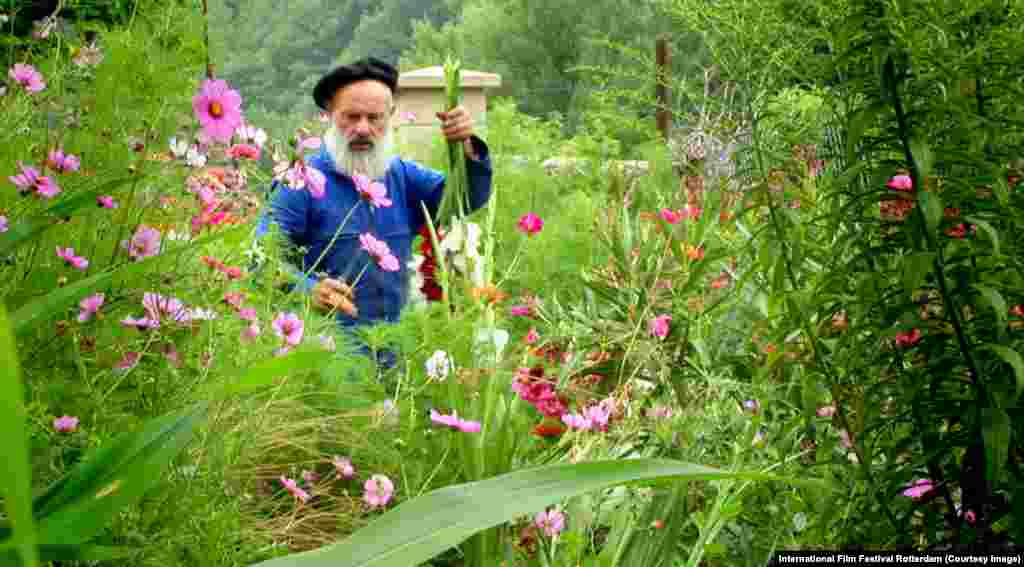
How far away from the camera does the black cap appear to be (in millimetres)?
4344

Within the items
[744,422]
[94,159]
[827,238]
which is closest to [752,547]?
[744,422]

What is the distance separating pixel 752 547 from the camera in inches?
78.3

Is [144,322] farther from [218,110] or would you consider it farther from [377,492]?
[377,492]

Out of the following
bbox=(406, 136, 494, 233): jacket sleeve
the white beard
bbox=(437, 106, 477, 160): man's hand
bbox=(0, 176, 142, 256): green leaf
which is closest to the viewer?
bbox=(0, 176, 142, 256): green leaf

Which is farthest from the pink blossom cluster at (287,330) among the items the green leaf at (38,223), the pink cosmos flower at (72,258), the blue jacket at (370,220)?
the blue jacket at (370,220)

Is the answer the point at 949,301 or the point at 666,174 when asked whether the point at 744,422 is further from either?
the point at 666,174

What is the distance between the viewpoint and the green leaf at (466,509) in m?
0.77

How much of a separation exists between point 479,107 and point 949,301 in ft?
28.3

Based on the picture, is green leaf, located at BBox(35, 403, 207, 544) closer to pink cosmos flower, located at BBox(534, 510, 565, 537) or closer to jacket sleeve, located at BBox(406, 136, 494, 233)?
pink cosmos flower, located at BBox(534, 510, 565, 537)

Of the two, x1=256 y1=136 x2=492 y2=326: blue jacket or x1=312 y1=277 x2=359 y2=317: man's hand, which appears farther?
x1=256 y1=136 x2=492 y2=326: blue jacket

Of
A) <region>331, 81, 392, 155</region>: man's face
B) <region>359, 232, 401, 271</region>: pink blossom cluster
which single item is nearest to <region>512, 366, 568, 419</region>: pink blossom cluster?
<region>359, 232, 401, 271</region>: pink blossom cluster

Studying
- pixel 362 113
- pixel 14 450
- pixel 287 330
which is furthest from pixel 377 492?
pixel 362 113

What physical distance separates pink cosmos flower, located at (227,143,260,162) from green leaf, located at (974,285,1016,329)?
98 centimetres

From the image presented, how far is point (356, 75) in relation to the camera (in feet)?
14.3
